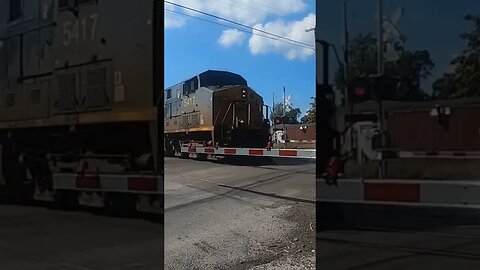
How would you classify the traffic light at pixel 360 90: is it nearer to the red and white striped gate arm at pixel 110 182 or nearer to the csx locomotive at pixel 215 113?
the csx locomotive at pixel 215 113

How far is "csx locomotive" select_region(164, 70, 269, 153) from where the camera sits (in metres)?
2.02

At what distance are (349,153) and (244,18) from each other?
2.28 ft

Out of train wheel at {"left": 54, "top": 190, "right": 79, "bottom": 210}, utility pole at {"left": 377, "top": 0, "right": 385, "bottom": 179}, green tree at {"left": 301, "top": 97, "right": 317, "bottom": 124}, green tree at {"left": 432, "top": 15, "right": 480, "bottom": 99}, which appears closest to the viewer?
green tree at {"left": 432, "top": 15, "right": 480, "bottom": 99}

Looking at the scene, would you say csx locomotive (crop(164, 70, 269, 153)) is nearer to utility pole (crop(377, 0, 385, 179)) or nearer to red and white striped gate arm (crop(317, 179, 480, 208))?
red and white striped gate arm (crop(317, 179, 480, 208))

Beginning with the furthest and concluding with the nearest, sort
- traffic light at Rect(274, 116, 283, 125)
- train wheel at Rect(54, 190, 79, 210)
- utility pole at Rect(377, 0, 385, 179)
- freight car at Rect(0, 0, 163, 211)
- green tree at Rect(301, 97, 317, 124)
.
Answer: train wheel at Rect(54, 190, 79, 210), freight car at Rect(0, 0, 163, 211), traffic light at Rect(274, 116, 283, 125), green tree at Rect(301, 97, 317, 124), utility pole at Rect(377, 0, 385, 179)

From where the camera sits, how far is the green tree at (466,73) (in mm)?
1492

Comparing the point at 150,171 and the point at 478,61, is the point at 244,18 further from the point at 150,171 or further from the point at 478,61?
the point at 478,61

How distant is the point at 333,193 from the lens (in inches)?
68.6

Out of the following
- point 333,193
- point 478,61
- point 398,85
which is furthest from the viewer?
point 333,193

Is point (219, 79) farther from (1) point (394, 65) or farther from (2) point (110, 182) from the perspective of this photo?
(1) point (394, 65)

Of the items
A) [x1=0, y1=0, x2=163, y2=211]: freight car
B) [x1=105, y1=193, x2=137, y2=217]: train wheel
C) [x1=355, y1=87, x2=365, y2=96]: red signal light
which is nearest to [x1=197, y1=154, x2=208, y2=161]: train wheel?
[x1=0, y1=0, x2=163, y2=211]: freight car

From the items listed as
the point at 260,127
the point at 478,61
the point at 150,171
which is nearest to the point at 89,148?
the point at 150,171

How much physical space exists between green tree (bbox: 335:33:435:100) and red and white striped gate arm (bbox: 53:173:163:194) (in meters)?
0.81

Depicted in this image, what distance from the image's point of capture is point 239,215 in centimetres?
204
